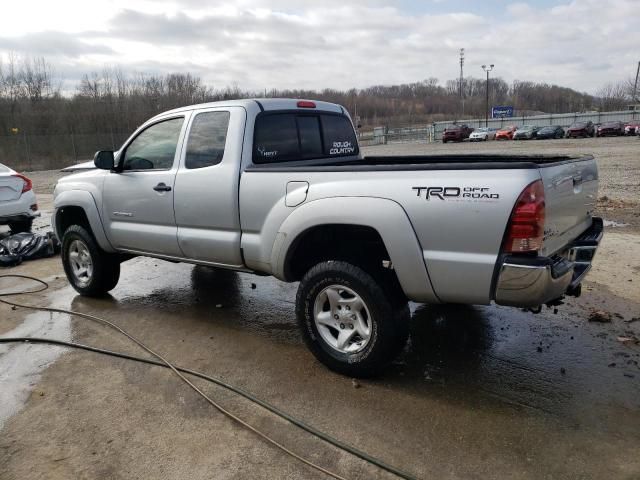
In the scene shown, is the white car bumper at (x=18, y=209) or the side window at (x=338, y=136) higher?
Answer: the side window at (x=338, y=136)

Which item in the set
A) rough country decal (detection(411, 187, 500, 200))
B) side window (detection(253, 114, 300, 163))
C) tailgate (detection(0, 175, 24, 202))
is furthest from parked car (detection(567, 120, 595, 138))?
rough country decal (detection(411, 187, 500, 200))

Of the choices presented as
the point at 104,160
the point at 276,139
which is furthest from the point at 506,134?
the point at 104,160

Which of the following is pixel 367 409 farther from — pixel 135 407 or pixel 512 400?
pixel 135 407

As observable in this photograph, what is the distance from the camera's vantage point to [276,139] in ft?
14.9

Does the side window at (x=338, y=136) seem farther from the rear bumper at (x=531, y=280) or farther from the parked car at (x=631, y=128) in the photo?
the parked car at (x=631, y=128)

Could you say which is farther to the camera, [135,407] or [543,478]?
[135,407]

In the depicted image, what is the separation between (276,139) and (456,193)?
6.58 feet

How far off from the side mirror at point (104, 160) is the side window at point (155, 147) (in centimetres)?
13

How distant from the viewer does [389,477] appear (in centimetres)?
271

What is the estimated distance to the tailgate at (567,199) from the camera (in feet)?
10.1

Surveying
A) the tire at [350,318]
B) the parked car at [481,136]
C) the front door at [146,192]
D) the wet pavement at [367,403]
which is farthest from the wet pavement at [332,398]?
the parked car at [481,136]

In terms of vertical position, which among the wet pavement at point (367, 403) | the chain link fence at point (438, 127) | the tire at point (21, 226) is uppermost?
the chain link fence at point (438, 127)

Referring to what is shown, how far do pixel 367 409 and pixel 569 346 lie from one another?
1.95 meters

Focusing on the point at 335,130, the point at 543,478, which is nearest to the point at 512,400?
the point at 543,478
